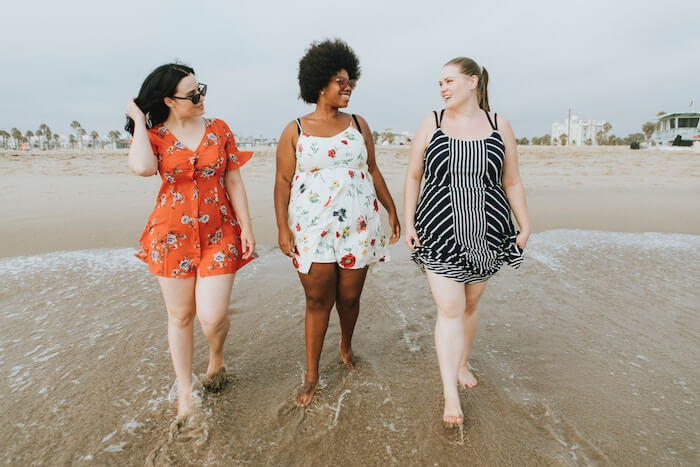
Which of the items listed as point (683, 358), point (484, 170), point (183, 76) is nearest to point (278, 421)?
point (484, 170)

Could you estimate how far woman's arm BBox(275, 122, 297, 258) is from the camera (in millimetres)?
2674

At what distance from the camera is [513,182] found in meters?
2.60

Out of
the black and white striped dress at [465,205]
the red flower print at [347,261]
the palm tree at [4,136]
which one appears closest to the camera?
the black and white striped dress at [465,205]

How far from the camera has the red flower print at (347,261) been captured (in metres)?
2.68

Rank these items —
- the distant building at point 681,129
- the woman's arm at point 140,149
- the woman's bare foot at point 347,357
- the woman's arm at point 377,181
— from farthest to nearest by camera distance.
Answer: the distant building at point 681,129, the woman's bare foot at point 347,357, the woman's arm at point 377,181, the woman's arm at point 140,149

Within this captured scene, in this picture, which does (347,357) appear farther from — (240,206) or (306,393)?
(240,206)

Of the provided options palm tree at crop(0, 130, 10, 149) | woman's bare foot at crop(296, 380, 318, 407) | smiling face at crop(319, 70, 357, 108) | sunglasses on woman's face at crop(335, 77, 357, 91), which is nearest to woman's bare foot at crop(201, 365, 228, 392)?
woman's bare foot at crop(296, 380, 318, 407)

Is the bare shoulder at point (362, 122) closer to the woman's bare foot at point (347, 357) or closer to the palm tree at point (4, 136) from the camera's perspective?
the woman's bare foot at point (347, 357)

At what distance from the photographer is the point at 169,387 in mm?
2982

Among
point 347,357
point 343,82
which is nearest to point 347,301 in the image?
point 347,357

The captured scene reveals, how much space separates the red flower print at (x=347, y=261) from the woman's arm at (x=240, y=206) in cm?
57

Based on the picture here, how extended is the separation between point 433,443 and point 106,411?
1995mm

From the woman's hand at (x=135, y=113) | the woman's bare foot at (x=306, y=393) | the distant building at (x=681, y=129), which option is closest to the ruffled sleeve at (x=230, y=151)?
the woman's hand at (x=135, y=113)

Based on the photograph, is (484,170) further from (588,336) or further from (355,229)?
(588,336)
